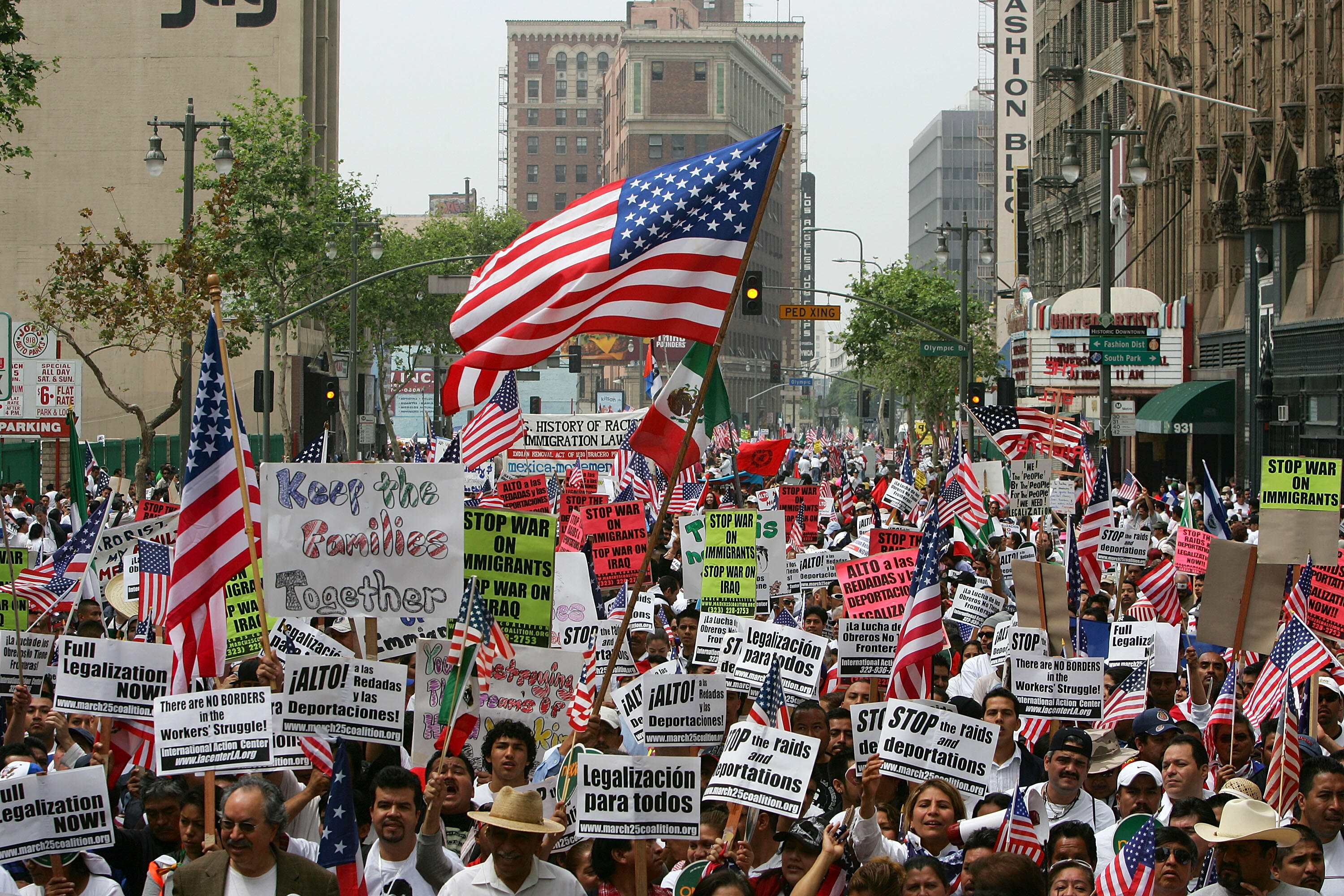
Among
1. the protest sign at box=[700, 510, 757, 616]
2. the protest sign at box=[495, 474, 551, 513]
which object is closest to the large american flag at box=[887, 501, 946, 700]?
the protest sign at box=[700, 510, 757, 616]

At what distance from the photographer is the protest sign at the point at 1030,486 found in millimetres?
19297

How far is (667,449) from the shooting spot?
1152 centimetres

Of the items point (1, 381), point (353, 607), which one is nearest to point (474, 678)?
point (353, 607)

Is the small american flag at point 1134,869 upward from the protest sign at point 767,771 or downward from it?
downward

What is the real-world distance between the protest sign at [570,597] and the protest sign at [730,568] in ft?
3.98

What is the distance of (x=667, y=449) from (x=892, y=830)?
13.6 feet

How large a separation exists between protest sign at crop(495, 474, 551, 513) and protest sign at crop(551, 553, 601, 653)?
3.56 m

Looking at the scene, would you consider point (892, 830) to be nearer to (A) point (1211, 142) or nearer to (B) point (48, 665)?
(B) point (48, 665)

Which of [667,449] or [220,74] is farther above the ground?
[220,74]

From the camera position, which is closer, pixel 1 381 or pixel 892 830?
pixel 892 830

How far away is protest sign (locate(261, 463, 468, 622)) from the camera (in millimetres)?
8906

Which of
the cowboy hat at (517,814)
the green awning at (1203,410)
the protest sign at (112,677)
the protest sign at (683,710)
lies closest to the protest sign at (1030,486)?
the protest sign at (683,710)

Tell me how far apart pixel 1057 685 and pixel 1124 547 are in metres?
7.35

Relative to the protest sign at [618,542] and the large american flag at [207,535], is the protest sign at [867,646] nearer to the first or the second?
the protest sign at [618,542]
